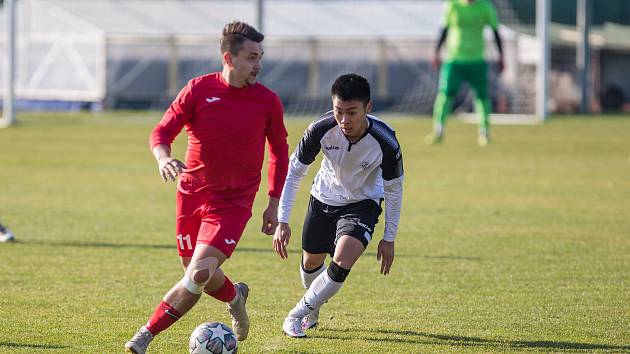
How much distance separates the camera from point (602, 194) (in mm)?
14938

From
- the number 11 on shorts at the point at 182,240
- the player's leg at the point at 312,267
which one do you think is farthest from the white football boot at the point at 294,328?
the number 11 on shorts at the point at 182,240

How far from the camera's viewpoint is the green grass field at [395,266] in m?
7.02

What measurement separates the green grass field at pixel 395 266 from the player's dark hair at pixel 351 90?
1445 mm

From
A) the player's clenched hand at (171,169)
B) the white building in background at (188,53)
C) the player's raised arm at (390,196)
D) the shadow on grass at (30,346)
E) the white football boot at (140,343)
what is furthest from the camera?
the white building in background at (188,53)

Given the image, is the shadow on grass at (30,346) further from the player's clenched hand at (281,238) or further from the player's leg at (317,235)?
the player's leg at (317,235)

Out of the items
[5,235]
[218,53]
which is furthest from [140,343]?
[218,53]

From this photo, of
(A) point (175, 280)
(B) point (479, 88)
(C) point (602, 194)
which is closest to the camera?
(A) point (175, 280)

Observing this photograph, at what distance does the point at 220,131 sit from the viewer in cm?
668

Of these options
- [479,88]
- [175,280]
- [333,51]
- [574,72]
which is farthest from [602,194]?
[574,72]

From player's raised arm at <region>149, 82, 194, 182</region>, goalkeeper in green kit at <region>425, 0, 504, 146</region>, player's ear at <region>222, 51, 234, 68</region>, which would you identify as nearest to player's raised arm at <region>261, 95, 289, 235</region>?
player's ear at <region>222, 51, 234, 68</region>

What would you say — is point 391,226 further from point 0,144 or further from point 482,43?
point 0,144

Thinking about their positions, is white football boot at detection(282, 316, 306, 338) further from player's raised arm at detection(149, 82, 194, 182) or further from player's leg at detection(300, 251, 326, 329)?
player's raised arm at detection(149, 82, 194, 182)

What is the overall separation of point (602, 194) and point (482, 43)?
6.52m

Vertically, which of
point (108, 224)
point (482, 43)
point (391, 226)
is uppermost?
point (482, 43)
